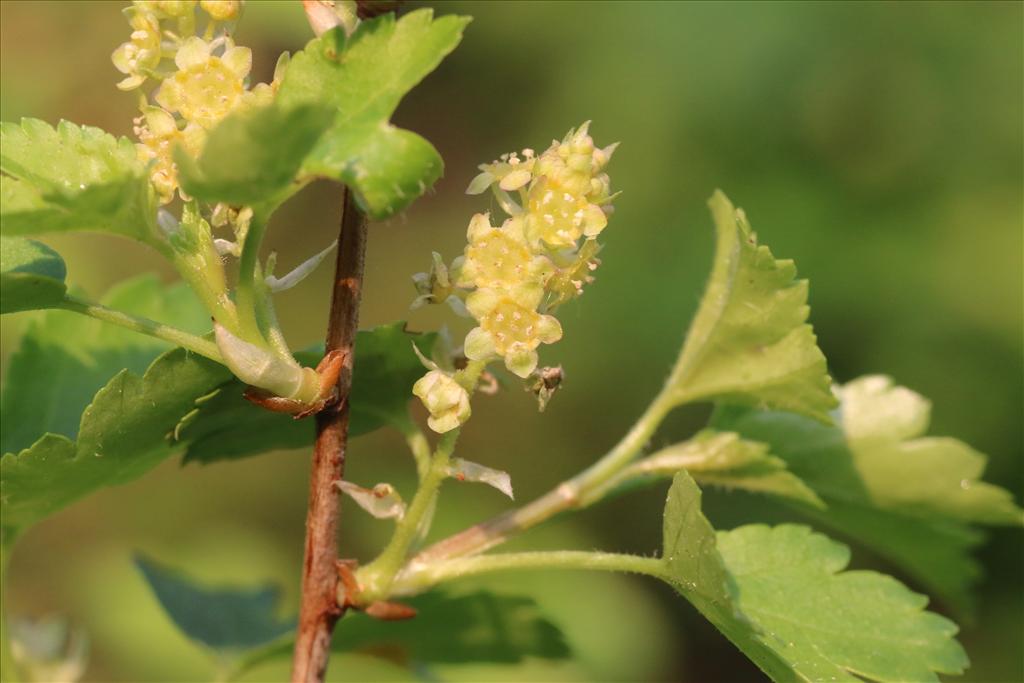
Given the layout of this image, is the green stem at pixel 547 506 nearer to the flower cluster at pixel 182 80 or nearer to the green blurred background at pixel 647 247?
the flower cluster at pixel 182 80

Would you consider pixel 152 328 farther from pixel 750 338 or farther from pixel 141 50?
pixel 750 338

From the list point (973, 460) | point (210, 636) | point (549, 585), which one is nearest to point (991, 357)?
point (549, 585)

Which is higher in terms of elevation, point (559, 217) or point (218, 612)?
point (559, 217)

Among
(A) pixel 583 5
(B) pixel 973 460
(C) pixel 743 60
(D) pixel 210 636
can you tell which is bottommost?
(D) pixel 210 636

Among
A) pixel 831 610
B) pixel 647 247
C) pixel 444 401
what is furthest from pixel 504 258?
pixel 647 247

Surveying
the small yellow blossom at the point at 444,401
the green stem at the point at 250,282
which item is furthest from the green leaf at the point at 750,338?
the green stem at the point at 250,282

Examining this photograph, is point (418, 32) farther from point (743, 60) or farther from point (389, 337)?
point (743, 60)
